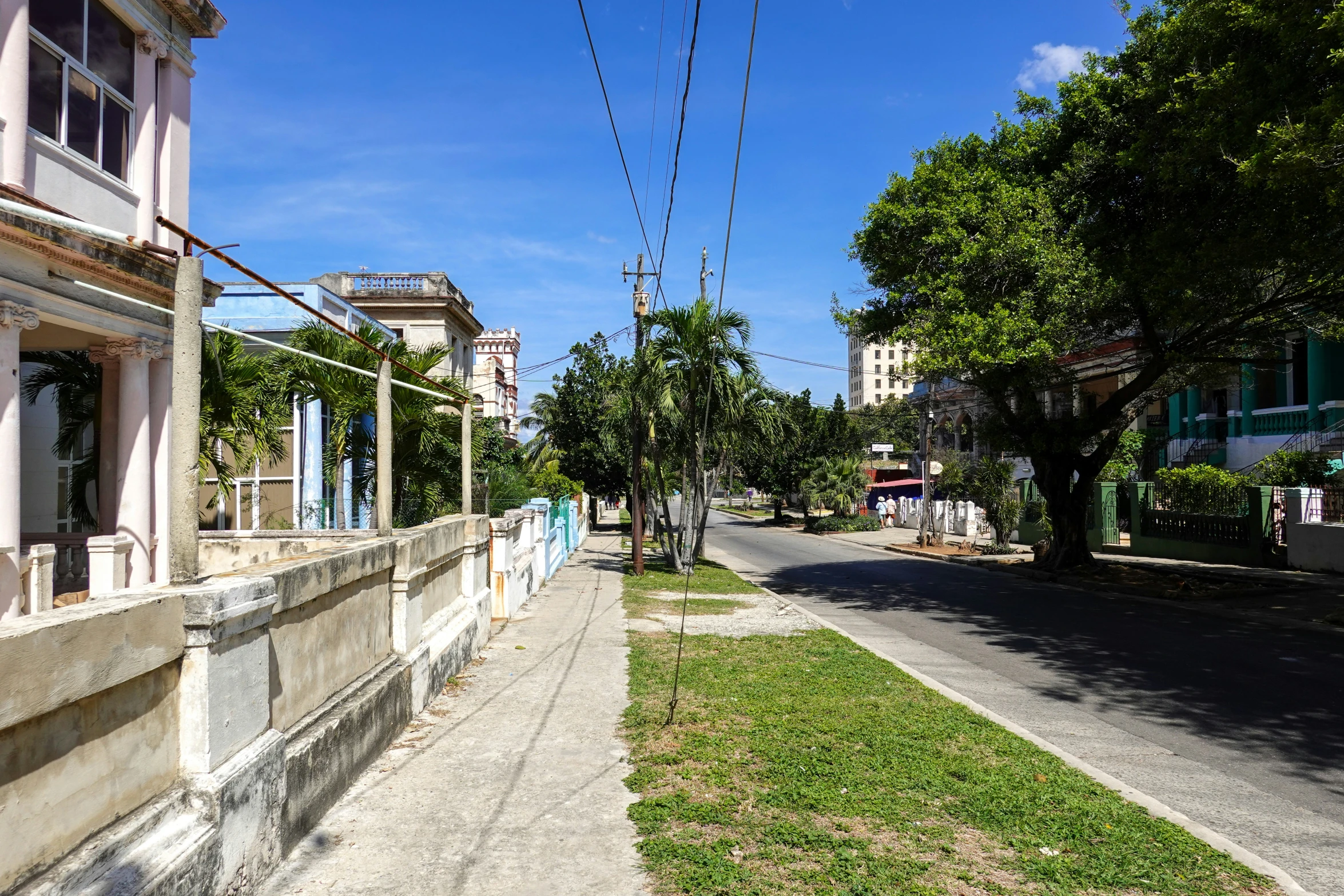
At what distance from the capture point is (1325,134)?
33.7ft

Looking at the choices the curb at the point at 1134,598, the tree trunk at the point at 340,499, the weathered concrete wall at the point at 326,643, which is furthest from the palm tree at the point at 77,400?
the curb at the point at 1134,598

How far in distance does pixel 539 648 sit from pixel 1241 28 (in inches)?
469

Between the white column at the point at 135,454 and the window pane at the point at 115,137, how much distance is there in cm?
203

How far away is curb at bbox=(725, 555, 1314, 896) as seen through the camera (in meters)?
4.47

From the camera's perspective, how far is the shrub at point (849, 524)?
44.8 metres

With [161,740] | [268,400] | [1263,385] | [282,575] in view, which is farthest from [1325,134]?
[1263,385]

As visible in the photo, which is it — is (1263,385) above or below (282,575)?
above

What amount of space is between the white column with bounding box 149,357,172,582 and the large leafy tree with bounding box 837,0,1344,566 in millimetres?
10842

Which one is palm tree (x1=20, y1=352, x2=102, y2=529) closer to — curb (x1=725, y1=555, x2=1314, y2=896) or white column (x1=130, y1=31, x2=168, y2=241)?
white column (x1=130, y1=31, x2=168, y2=241)

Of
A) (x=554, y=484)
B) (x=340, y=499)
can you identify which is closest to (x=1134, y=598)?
(x=340, y=499)

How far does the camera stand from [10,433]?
26.2 ft

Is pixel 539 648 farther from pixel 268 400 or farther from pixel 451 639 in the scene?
pixel 268 400

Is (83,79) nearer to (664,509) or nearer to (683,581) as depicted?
(664,509)

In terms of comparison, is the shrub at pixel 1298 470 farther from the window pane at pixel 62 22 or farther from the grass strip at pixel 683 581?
the window pane at pixel 62 22
